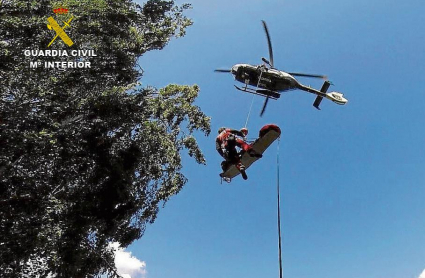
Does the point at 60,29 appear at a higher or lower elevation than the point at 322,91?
higher

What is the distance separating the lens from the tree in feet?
27.1

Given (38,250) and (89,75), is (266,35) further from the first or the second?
(38,250)

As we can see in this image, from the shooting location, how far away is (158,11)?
16.0 meters

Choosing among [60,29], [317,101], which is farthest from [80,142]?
[317,101]

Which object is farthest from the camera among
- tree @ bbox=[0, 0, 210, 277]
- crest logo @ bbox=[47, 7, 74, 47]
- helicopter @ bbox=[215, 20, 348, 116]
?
helicopter @ bbox=[215, 20, 348, 116]

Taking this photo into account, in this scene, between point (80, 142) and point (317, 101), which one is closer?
point (80, 142)

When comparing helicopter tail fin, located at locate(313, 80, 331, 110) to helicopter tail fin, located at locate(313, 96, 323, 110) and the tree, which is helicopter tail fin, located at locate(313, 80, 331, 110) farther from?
the tree

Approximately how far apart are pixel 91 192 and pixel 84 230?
4.76 ft

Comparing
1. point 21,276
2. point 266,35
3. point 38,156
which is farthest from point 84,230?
point 266,35

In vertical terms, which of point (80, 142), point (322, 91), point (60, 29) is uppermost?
point (60, 29)

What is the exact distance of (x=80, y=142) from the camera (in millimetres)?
10594

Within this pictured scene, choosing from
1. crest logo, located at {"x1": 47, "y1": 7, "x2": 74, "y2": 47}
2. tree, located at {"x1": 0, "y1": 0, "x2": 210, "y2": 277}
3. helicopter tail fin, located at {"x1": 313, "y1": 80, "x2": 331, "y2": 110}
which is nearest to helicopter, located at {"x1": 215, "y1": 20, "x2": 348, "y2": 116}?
helicopter tail fin, located at {"x1": 313, "y1": 80, "x2": 331, "y2": 110}

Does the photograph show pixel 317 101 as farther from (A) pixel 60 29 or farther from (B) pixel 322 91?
(A) pixel 60 29

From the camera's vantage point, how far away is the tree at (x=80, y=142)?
8.25 m
